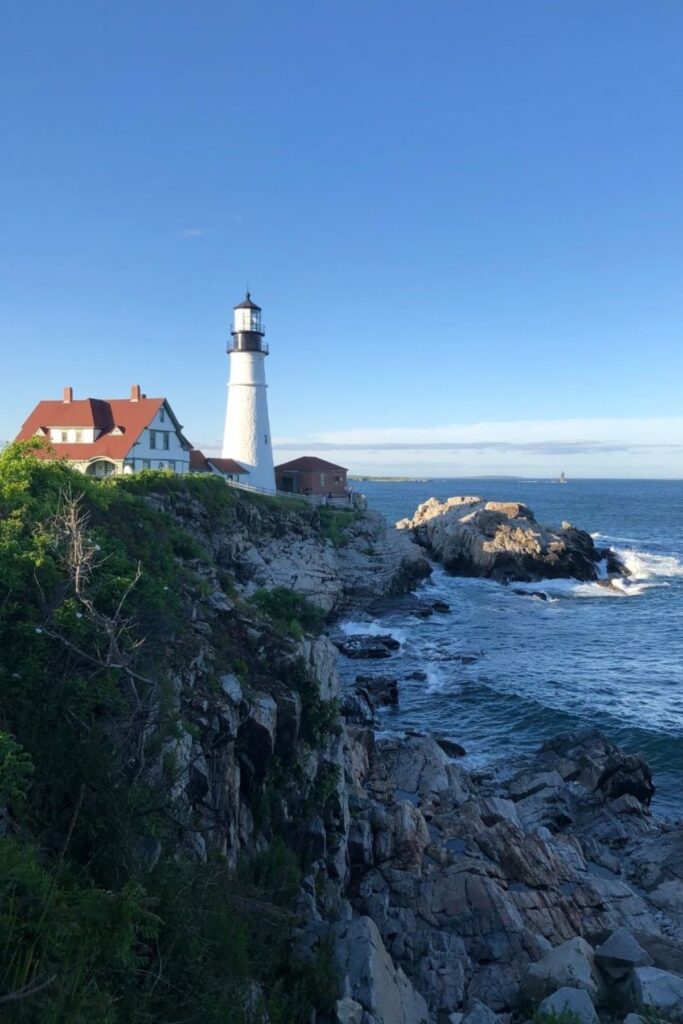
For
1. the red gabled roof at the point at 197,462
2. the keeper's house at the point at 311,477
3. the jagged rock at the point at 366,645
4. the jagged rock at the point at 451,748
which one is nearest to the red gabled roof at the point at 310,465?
the keeper's house at the point at 311,477

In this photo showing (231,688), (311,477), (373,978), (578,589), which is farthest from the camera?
(311,477)

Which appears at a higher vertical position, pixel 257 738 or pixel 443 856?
pixel 257 738

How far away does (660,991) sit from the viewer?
1059 centimetres

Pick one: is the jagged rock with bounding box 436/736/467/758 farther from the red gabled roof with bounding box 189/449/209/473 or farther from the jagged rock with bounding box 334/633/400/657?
the red gabled roof with bounding box 189/449/209/473

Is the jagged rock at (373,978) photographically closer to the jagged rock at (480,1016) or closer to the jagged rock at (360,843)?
the jagged rock at (480,1016)

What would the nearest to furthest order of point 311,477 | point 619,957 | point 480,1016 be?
point 480,1016, point 619,957, point 311,477

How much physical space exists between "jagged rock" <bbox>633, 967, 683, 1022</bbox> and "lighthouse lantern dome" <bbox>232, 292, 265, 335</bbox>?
4794 centimetres

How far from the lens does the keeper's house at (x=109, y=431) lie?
4256cm

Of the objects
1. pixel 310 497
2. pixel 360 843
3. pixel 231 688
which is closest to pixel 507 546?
pixel 310 497

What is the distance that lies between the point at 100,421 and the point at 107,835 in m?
40.0

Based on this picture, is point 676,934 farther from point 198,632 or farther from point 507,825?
point 198,632

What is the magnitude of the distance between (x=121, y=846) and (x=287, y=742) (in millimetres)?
6428

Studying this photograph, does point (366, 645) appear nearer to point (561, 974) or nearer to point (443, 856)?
point (443, 856)

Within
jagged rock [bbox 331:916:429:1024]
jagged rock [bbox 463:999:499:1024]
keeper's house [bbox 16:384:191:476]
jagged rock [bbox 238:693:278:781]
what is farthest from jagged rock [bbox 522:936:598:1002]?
keeper's house [bbox 16:384:191:476]
